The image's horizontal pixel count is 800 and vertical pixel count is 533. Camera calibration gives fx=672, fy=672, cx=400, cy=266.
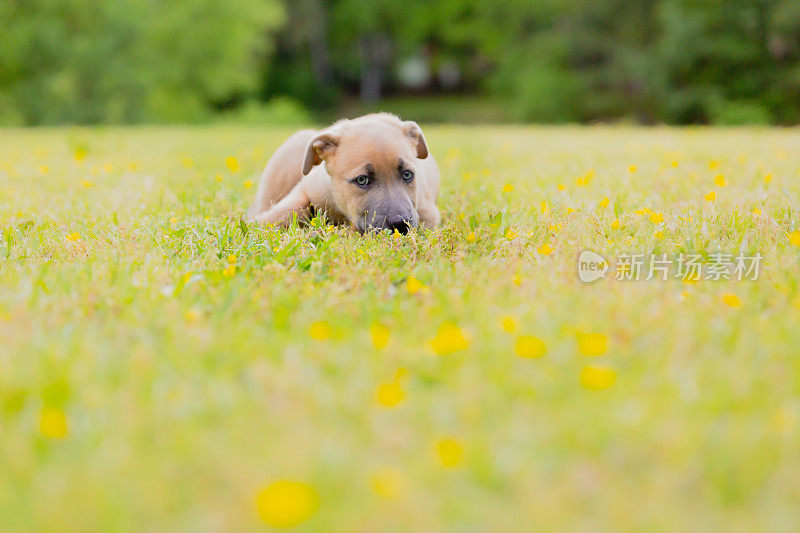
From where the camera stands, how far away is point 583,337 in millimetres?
2123

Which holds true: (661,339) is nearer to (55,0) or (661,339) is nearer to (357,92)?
(55,0)

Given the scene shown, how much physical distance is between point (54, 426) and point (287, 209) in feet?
9.55

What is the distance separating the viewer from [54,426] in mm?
1623

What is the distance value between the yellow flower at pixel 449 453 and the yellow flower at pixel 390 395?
23cm

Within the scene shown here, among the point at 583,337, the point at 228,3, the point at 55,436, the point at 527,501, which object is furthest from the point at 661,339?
the point at 228,3

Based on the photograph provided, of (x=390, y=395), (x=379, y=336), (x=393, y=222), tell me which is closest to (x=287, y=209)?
(x=393, y=222)

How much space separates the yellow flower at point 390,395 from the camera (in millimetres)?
1788

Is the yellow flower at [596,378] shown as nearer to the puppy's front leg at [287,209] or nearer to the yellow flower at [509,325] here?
the yellow flower at [509,325]

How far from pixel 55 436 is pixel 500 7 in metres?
41.2

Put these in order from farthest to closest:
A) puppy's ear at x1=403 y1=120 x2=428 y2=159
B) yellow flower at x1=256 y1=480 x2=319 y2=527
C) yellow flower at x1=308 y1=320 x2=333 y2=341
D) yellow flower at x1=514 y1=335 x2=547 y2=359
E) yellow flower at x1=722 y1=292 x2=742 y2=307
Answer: puppy's ear at x1=403 y1=120 x2=428 y2=159
yellow flower at x1=722 y1=292 x2=742 y2=307
yellow flower at x1=308 y1=320 x2=333 y2=341
yellow flower at x1=514 y1=335 x2=547 y2=359
yellow flower at x1=256 y1=480 x2=319 y2=527

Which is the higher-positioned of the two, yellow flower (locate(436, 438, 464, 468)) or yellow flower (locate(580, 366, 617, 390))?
yellow flower (locate(580, 366, 617, 390))

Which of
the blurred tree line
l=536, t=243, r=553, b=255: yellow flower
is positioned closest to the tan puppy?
l=536, t=243, r=553, b=255: yellow flower

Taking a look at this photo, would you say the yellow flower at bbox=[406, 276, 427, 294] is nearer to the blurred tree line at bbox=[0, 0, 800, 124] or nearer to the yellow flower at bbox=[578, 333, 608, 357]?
the yellow flower at bbox=[578, 333, 608, 357]

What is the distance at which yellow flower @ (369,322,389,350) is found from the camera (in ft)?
7.06
